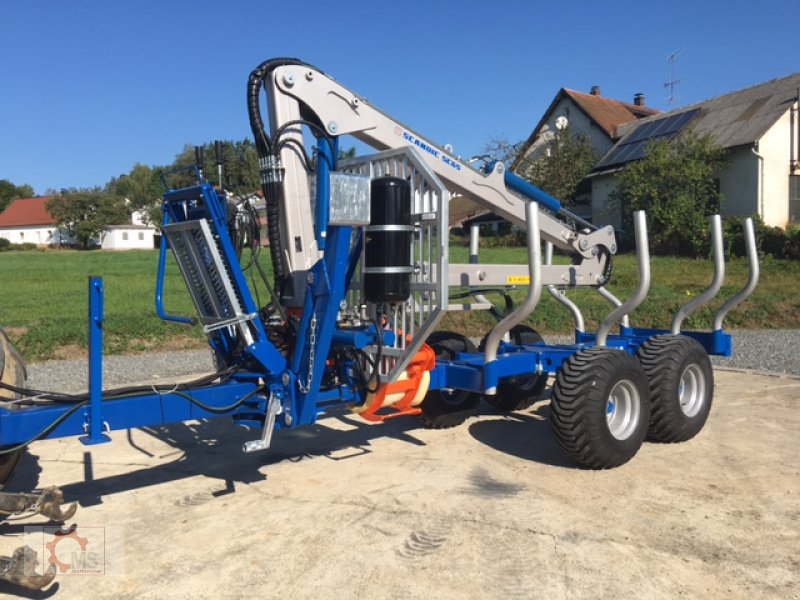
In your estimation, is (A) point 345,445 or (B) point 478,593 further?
(A) point 345,445

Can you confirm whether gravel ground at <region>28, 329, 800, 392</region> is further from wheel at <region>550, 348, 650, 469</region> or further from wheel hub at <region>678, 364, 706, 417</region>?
wheel at <region>550, 348, 650, 469</region>

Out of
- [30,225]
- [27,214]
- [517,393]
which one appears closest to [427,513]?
[517,393]

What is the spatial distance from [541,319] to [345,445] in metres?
9.11

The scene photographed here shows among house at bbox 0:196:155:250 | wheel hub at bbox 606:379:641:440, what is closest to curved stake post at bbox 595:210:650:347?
wheel hub at bbox 606:379:641:440

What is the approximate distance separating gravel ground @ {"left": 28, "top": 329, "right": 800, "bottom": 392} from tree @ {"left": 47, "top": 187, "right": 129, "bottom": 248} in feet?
207

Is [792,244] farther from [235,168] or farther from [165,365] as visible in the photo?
[235,168]

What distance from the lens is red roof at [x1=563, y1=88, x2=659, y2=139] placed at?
35.1 metres

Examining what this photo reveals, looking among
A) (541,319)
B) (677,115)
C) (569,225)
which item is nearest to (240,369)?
(569,225)

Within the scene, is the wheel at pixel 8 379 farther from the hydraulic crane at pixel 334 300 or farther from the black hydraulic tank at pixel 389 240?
the black hydraulic tank at pixel 389 240

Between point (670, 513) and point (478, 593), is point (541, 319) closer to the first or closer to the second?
point (670, 513)

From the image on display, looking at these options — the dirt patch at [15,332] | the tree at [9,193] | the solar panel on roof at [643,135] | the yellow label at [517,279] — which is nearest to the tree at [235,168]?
the yellow label at [517,279]

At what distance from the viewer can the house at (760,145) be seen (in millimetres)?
25016

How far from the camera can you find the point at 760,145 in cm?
2488

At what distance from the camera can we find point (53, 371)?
36.4 ft
